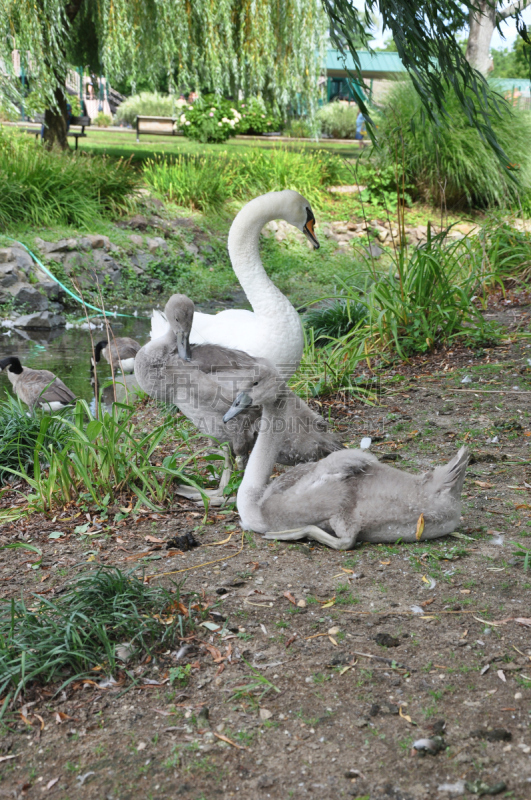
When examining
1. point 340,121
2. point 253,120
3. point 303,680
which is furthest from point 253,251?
point 340,121

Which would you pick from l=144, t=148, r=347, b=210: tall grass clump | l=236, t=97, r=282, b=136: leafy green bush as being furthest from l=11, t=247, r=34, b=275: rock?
l=236, t=97, r=282, b=136: leafy green bush

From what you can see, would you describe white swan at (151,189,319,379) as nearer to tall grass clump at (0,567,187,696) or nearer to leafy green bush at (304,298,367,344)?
tall grass clump at (0,567,187,696)

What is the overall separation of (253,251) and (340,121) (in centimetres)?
2796

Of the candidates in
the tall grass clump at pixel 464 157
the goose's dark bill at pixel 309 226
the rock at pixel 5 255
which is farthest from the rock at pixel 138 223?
the goose's dark bill at pixel 309 226

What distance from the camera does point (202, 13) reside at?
11.7 meters

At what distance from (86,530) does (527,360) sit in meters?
4.11

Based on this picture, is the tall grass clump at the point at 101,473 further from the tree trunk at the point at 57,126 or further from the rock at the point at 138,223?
the tree trunk at the point at 57,126

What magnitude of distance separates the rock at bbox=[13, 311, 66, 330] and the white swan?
5.28 meters

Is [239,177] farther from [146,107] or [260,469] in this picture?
[146,107]

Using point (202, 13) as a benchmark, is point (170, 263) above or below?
below

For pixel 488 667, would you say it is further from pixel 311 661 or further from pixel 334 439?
pixel 334 439

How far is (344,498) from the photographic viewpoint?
3.18 meters

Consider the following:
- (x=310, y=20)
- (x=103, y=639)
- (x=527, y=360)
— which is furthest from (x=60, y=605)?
(x=310, y=20)

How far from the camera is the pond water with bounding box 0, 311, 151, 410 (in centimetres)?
732
